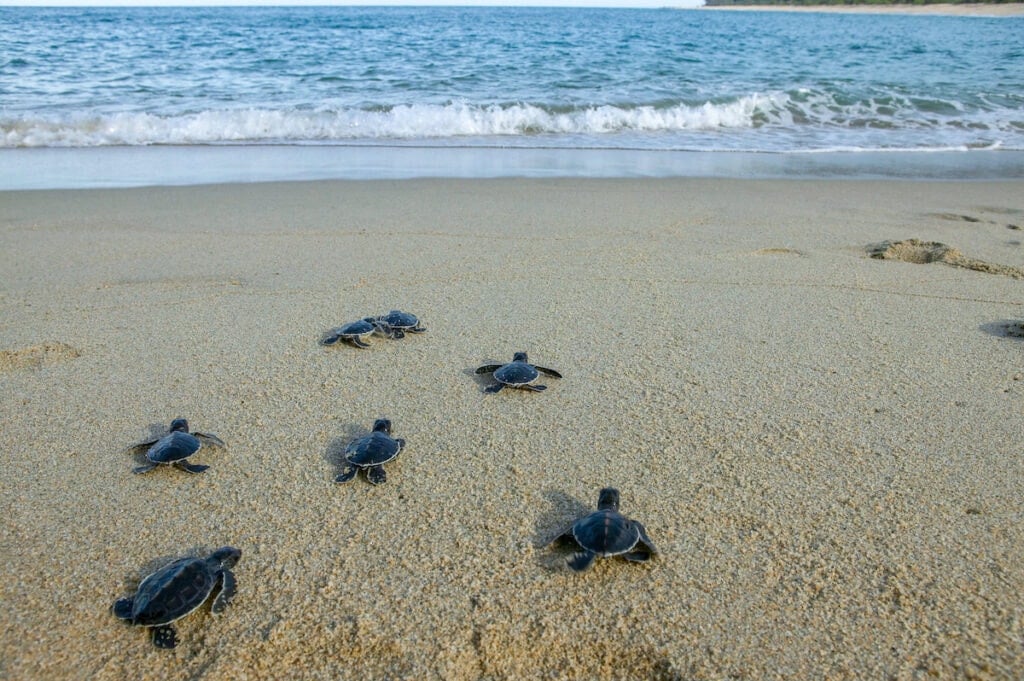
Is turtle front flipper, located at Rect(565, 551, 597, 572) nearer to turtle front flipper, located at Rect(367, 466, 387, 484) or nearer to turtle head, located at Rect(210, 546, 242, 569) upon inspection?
turtle front flipper, located at Rect(367, 466, 387, 484)

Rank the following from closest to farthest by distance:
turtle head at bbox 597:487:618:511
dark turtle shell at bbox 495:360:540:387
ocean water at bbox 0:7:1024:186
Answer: turtle head at bbox 597:487:618:511 < dark turtle shell at bbox 495:360:540:387 < ocean water at bbox 0:7:1024:186

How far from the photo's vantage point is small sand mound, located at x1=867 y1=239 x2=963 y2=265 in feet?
15.7

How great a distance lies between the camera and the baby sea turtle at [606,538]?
204cm

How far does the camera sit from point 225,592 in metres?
1.92

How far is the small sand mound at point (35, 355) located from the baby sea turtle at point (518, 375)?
2098 mm

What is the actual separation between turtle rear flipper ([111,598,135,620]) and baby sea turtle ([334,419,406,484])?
75 cm

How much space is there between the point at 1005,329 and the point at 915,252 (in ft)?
4.31

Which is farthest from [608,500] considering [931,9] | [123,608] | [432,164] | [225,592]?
[931,9]

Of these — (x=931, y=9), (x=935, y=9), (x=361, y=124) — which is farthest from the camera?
(x=931, y=9)

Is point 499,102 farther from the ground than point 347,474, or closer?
farther from the ground

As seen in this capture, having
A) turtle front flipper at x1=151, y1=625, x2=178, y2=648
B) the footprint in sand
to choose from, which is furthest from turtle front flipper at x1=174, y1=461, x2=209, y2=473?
the footprint in sand

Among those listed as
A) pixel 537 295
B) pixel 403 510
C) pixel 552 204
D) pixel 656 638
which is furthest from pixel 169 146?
pixel 656 638

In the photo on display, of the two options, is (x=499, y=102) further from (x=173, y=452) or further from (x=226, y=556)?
(x=226, y=556)

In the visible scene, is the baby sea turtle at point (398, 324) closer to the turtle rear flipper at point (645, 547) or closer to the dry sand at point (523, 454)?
the dry sand at point (523, 454)
